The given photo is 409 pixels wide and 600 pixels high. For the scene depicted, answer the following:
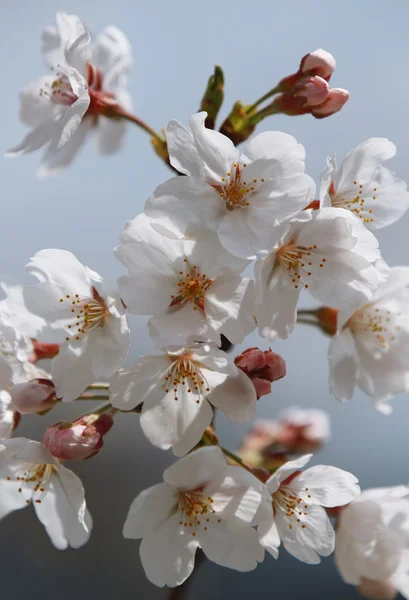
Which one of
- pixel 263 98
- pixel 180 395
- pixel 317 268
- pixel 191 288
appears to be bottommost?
pixel 180 395

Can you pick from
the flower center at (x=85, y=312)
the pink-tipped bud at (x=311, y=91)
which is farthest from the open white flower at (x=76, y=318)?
the pink-tipped bud at (x=311, y=91)

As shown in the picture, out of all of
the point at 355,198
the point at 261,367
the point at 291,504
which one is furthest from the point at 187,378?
the point at 355,198

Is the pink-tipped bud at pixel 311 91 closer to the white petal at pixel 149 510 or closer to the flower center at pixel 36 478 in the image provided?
the white petal at pixel 149 510

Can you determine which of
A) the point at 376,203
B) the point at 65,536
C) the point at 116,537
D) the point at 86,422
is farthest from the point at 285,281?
the point at 116,537

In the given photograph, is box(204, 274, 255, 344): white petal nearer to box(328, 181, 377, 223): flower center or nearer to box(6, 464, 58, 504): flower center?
box(328, 181, 377, 223): flower center

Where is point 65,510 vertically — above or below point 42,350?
below

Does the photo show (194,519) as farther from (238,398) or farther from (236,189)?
(236,189)
